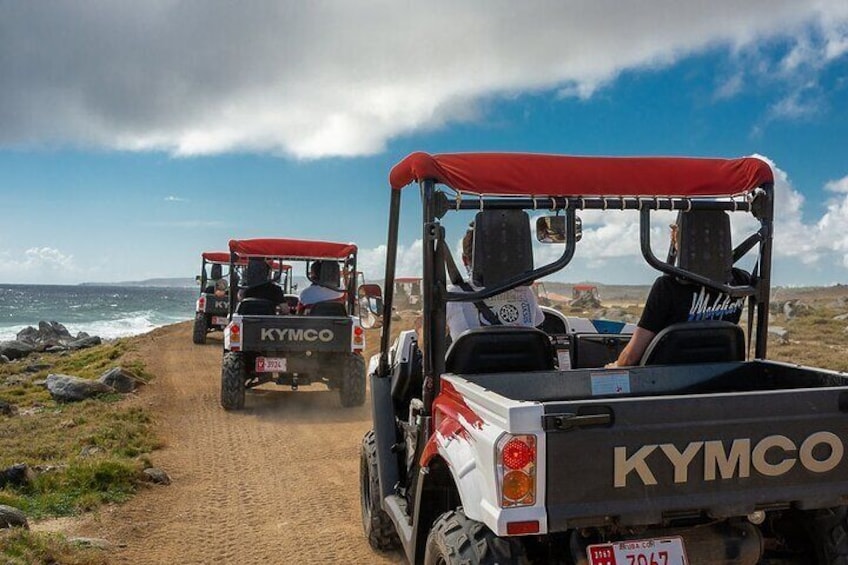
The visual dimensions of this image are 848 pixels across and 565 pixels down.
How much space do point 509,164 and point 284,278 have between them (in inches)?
587

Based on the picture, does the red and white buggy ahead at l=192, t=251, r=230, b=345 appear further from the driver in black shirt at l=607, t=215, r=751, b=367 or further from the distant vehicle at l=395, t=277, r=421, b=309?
the driver in black shirt at l=607, t=215, r=751, b=367

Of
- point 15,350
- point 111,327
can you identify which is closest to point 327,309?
point 15,350

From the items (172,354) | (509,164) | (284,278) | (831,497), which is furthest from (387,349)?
(172,354)

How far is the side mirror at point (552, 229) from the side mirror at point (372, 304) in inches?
48.3

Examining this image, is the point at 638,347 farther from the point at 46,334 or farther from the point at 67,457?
the point at 46,334

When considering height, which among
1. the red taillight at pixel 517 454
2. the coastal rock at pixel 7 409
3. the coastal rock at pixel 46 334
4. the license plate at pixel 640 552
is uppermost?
the red taillight at pixel 517 454

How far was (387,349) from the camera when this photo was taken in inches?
189

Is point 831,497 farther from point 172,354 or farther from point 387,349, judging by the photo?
point 172,354

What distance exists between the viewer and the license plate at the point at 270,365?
1087 centimetres

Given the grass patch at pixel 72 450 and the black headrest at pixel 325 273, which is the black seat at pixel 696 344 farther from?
the black headrest at pixel 325 273

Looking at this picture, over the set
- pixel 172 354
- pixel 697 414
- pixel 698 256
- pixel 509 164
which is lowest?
pixel 172 354

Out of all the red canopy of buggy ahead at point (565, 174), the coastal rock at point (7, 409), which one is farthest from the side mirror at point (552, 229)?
the coastal rock at point (7, 409)

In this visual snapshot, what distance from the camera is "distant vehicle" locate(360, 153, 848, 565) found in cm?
271

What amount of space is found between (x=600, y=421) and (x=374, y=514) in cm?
270
